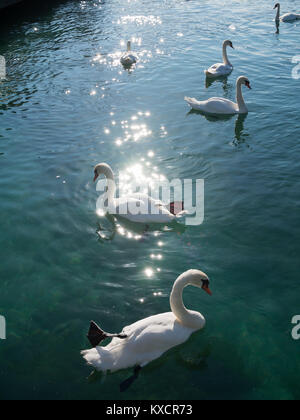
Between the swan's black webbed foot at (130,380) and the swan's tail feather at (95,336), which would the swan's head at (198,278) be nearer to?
the swan's tail feather at (95,336)

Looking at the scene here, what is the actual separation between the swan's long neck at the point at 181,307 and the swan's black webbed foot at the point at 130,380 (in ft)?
3.71

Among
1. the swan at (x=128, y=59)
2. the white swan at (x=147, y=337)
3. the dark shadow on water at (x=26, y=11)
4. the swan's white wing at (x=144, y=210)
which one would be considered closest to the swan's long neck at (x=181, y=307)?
the white swan at (x=147, y=337)

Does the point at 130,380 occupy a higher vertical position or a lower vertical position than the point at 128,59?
lower

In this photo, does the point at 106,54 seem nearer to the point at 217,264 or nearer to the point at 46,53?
the point at 46,53

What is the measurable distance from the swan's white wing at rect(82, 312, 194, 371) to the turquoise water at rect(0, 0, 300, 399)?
0.21 metres

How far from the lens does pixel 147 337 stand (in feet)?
23.8

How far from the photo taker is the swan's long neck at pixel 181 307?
753cm

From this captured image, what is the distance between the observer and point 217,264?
943 cm

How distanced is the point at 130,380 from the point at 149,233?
4150 millimetres

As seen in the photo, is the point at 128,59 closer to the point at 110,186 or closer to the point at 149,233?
the point at 110,186

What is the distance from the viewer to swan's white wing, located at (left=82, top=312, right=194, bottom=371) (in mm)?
7184

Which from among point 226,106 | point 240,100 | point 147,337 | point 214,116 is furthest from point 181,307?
point 214,116

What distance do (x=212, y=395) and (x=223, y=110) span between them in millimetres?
11852

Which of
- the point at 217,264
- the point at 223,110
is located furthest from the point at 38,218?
the point at 223,110
